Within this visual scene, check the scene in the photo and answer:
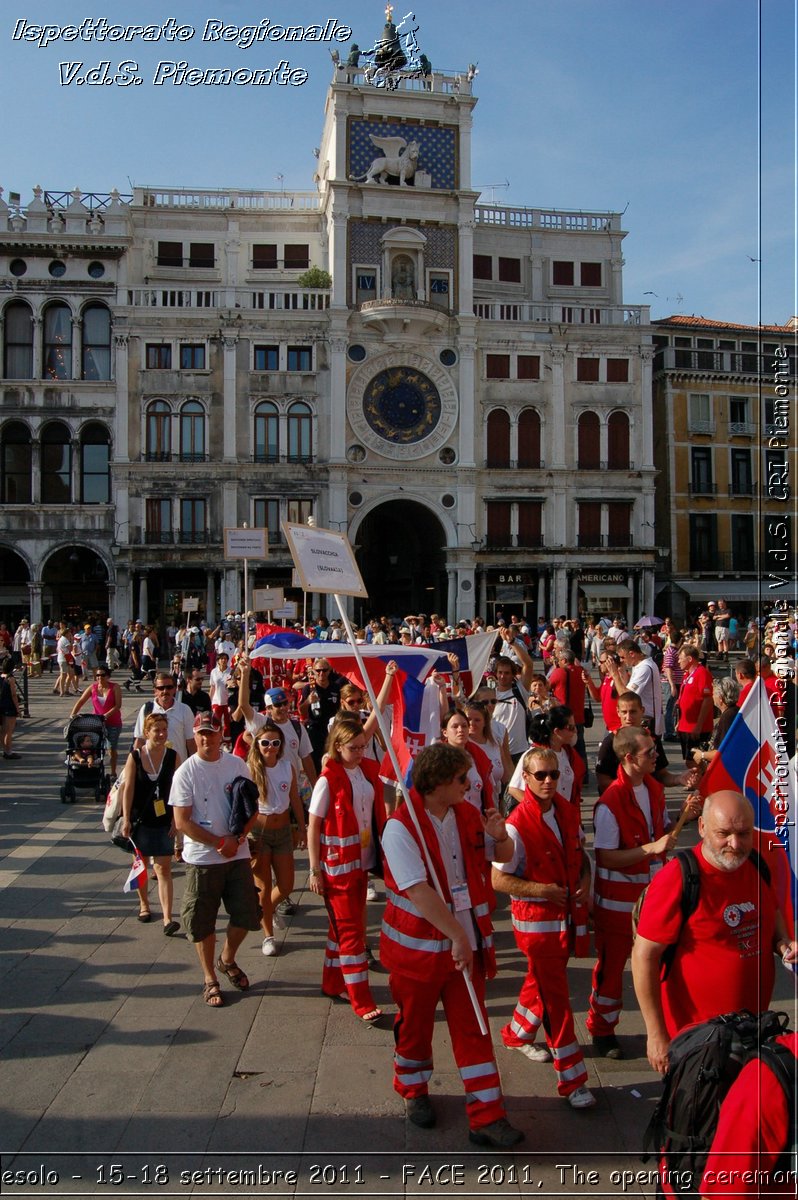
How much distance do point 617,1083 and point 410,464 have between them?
3362 centimetres

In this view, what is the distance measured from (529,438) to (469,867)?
35370mm

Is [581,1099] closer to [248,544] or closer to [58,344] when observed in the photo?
[248,544]

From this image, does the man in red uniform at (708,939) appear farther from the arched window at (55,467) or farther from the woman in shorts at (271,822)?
the arched window at (55,467)

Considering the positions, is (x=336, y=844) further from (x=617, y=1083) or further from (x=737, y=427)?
(x=737, y=427)

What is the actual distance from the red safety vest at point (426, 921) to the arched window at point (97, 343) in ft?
117

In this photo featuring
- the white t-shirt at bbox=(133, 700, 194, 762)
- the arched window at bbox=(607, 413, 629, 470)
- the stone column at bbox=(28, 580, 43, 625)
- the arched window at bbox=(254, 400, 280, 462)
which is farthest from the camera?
the arched window at bbox=(607, 413, 629, 470)

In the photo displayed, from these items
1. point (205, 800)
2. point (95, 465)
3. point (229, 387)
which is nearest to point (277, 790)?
point (205, 800)

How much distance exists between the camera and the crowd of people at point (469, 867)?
3.59 m

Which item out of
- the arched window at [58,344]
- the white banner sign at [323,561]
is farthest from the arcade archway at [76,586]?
the white banner sign at [323,561]

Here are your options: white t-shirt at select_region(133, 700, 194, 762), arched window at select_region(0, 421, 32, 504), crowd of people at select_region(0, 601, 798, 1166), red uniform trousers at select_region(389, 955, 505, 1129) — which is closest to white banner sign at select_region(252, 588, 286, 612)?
white t-shirt at select_region(133, 700, 194, 762)

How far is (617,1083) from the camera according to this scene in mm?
4695

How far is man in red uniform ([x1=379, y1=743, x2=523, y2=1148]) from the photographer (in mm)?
4121

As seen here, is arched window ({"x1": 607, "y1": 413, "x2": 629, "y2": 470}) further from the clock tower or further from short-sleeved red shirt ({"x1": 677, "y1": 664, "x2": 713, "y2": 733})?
short-sleeved red shirt ({"x1": 677, "y1": 664, "x2": 713, "y2": 733})

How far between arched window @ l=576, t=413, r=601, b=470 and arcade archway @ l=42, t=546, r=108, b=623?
20.4m
